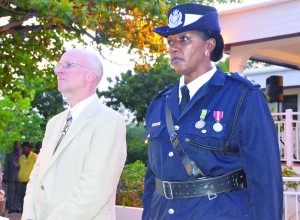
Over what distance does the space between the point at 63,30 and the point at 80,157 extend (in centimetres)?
860

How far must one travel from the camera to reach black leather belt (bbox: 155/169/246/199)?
2697 millimetres

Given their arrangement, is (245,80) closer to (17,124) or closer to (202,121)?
(202,121)

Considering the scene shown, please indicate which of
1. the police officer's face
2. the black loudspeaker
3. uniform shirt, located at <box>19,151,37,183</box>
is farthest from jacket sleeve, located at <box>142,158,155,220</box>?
the black loudspeaker

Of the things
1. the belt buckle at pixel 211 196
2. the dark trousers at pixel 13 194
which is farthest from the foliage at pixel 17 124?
the belt buckle at pixel 211 196

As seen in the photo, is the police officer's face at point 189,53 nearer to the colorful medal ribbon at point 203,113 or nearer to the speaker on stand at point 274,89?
the colorful medal ribbon at point 203,113

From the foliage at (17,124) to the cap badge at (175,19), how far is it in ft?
84.8

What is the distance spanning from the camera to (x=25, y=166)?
47.1 feet

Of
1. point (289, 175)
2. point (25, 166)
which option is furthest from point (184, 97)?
point (25, 166)

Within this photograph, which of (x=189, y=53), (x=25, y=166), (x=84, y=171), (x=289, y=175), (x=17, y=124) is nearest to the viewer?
(x=189, y=53)

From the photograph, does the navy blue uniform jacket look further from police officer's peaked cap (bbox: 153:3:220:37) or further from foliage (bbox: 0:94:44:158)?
foliage (bbox: 0:94:44:158)

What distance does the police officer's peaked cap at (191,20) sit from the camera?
2.91m

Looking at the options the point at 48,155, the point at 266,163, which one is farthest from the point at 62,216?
the point at 266,163

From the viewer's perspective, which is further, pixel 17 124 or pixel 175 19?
pixel 17 124

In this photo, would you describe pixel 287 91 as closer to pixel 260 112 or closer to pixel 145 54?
pixel 145 54
